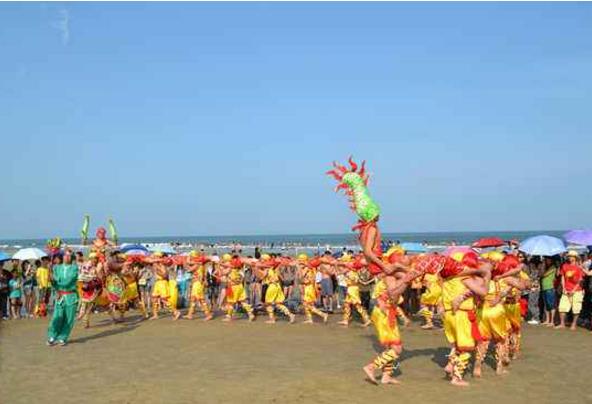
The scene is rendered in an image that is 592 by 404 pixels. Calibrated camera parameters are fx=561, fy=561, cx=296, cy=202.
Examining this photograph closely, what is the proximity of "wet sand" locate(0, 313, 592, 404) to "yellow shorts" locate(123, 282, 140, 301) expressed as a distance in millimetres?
1600

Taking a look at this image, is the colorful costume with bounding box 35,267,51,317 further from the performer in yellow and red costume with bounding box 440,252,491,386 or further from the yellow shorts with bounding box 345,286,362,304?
the performer in yellow and red costume with bounding box 440,252,491,386

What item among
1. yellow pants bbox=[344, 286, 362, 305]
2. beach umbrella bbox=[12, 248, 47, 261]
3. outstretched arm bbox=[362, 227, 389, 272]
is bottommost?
yellow pants bbox=[344, 286, 362, 305]

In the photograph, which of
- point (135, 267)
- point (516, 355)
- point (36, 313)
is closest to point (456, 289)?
Answer: point (516, 355)

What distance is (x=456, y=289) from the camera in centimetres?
906

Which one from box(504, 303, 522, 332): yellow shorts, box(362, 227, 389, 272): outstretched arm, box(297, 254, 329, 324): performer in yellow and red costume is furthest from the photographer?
box(297, 254, 329, 324): performer in yellow and red costume

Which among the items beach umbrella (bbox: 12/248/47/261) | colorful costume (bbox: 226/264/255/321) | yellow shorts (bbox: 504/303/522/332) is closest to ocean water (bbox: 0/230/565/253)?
beach umbrella (bbox: 12/248/47/261)

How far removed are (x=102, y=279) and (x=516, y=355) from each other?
1036cm

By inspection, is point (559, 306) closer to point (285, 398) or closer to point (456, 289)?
point (456, 289)

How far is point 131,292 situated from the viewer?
53.2 feet

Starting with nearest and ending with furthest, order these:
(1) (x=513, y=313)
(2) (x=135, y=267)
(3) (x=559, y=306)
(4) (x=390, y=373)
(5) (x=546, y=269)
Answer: (4) (x=390, y=373) → (1) (x=513, y=313) → (3) (x=559, y=306) → (5) (x=546, y=269) → (2) (x=135, y=267)

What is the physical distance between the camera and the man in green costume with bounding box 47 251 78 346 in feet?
39.5

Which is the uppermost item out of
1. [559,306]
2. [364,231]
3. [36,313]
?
[364,231]

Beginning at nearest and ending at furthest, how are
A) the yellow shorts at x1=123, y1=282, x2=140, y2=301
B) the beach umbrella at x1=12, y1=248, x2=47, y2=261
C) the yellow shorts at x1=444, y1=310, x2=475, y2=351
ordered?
the yellow shorts at x1=444, y1=310, x2=475, y2=351
the yellow shorts at x1=123, y1=282, x2=140, y2=301
the beach umbrella at x1=12, y1=248, x2=47, y2=261

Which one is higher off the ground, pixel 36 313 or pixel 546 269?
pixel 546 269
